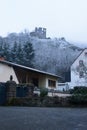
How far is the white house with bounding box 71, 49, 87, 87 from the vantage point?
57875 millimetres

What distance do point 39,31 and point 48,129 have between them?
10252cm

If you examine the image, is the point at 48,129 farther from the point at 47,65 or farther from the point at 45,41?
the point at 45,41

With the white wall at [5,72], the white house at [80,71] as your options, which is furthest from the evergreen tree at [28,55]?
the white wall at [5,72]

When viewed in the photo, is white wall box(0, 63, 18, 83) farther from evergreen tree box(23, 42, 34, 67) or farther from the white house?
evergreen tree box(23, 42, 34, 67)

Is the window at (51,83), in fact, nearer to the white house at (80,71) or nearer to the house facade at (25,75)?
the house facade at (25,75)

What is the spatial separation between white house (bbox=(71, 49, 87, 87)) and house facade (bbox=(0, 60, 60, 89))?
12.4 metres

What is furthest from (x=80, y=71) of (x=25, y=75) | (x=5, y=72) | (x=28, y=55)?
(x=5, y=72)

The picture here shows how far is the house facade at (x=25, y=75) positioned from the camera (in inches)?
1483

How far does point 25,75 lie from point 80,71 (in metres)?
18.2

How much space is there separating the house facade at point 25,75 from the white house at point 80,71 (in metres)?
12.4

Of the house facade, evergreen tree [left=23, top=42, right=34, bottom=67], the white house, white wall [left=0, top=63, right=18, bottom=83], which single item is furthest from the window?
evergreen tree [left=23, top=42, right=34, bottom=67]

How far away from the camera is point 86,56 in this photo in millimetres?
58844

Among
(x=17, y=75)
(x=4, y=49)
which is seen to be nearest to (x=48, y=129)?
(x=17, y=75)

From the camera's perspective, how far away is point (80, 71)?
58250mm
